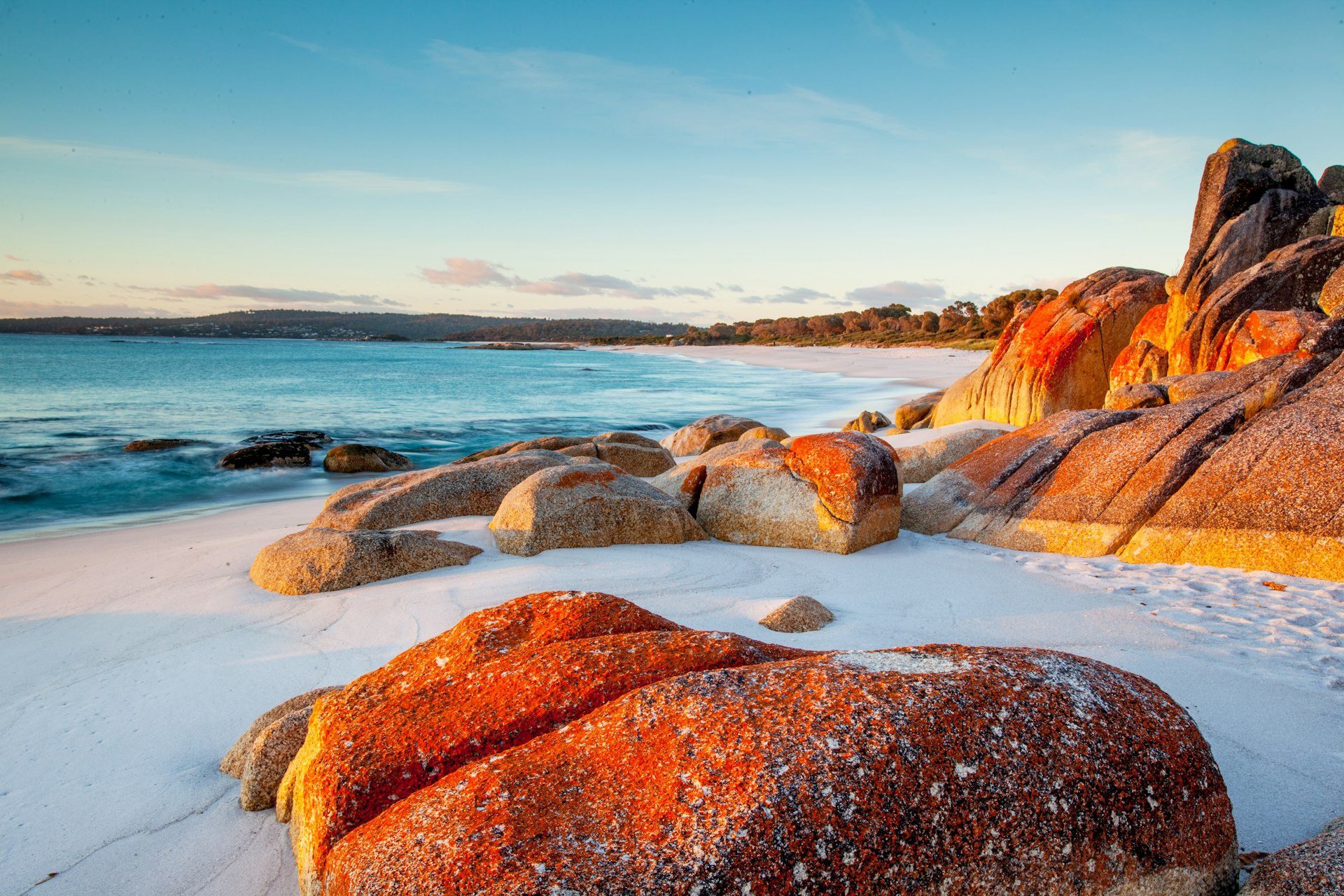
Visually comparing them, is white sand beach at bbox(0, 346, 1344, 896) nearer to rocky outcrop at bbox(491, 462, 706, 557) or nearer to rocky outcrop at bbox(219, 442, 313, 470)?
rocky outcrop at bbox(491, 462, 706, 557)

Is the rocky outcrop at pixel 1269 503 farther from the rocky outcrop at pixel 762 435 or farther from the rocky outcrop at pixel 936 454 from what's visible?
the rocky outcrop at pixel 762 435

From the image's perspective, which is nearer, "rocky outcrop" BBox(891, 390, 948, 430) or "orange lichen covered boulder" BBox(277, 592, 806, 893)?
"orange lichen covered boulder" BBox(277, 592, 806, 893)

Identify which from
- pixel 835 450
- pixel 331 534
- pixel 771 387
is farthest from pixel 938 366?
pixel 331 534

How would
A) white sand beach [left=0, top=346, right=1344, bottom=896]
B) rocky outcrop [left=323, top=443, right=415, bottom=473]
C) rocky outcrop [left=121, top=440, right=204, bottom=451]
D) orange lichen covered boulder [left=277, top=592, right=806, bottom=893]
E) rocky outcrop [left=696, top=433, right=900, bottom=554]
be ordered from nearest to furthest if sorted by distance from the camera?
orange lichen covered boulder [left=277, top=592, right=806, bottom=893] < white sand beach [left=0, top=346, right=1344, bottom=896] < rocky outcrop [left=696, top=433, right=900, bottom=554] < rocky outcrop [left=323, top=443, right=415, bottom=473] < rocky outcrop [left=121, top=440, right=204, bottom=451]

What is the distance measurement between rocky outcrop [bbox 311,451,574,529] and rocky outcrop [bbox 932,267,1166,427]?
849 centimetres

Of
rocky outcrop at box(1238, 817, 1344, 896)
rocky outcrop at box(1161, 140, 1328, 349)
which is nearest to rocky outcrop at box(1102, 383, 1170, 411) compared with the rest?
rocky outcrop at box(1161, 140, 1328, 349)

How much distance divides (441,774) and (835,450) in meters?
5.41

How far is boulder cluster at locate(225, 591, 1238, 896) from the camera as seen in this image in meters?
1.76

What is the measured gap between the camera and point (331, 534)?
6.12 m

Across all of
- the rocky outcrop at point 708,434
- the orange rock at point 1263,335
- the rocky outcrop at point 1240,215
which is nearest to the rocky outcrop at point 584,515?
the rocky outcrop at point 708,434

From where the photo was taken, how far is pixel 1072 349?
12625 millimetres

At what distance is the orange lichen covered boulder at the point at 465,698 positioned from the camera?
2201mm

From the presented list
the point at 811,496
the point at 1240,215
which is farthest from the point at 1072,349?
the point at 811,496

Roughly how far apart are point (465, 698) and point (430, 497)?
583 cm
